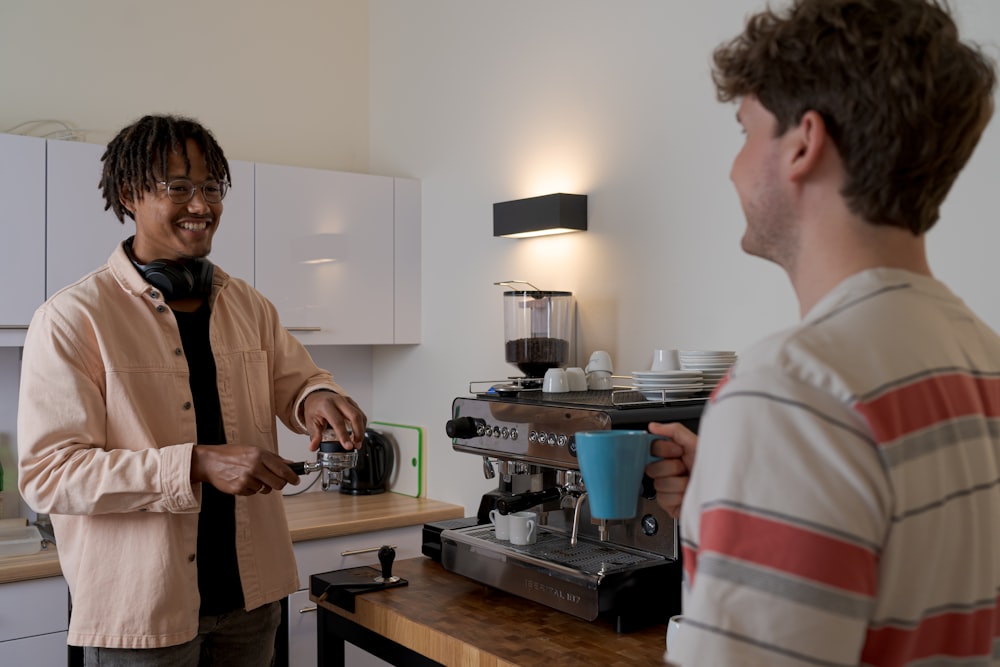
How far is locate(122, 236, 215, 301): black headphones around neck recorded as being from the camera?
67.2 inches

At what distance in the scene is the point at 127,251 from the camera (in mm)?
1748

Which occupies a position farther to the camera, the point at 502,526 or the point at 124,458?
the point at 502,526

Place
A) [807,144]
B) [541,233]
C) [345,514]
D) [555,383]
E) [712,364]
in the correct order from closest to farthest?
[807,144] < [712,364] < [555,383] < [541,233] < [345,514]

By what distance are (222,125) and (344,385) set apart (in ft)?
3.40

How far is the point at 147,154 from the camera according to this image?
1727 millimetres

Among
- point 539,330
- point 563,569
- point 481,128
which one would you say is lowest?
point 563,569

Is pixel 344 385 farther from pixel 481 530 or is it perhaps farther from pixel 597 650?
pixel 597 650

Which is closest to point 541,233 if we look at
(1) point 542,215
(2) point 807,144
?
(1) point 542,215

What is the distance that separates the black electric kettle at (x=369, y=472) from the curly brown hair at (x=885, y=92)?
283 cm

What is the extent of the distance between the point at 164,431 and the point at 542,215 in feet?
4.28

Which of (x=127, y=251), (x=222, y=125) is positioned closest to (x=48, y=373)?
(x=127, y=251)

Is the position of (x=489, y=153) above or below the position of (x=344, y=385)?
above

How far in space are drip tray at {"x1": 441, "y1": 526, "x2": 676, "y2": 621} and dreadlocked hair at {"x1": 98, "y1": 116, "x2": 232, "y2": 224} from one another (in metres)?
0.92

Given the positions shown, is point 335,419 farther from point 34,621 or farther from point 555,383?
point 34,621
